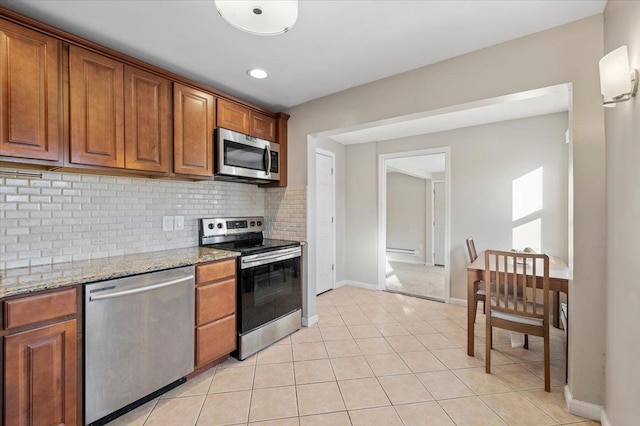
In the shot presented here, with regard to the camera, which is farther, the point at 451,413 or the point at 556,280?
the point at 556,280

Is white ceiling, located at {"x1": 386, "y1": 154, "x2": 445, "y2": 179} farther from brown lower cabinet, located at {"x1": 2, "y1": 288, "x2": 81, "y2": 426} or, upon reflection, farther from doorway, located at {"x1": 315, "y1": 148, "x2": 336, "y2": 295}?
brown lower cabinet, located at {"x1": 2, "y1": 288, "x2": 81, "y2": 426}

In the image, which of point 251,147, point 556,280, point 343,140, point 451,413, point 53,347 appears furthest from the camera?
point 343,140

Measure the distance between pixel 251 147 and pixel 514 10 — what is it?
2185 mm

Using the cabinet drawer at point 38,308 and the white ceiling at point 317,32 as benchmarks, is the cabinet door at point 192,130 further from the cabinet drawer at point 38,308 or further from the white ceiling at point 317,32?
the cabinet drawer at point 38,308

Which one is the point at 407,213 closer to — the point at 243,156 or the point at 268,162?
the point at 268,162

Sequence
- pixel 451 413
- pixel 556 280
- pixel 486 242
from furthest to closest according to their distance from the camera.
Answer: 1. pixel 486 242
2. pixel 556 280
3. pixel 451 413

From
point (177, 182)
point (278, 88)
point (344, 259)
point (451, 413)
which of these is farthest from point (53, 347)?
point (344, 259)

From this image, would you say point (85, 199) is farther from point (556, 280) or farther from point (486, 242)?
point (486, 242)

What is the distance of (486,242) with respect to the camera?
366 centimetres

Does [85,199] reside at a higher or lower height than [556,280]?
higher

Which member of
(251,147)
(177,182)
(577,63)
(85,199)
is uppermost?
(577,63)

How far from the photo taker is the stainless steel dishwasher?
1.56 meters

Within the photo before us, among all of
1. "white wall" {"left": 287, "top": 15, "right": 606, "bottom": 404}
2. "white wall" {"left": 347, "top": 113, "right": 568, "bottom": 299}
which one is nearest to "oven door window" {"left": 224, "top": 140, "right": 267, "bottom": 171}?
"white wall" {"left": 287, "top": 15, "right": 606, "bottom": 404}

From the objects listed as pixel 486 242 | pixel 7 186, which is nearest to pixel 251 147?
pixel 7 186
